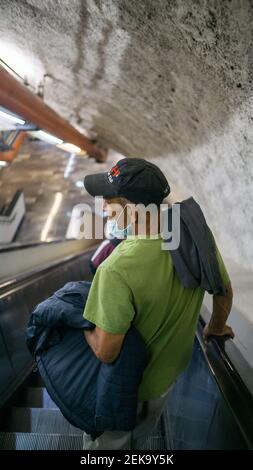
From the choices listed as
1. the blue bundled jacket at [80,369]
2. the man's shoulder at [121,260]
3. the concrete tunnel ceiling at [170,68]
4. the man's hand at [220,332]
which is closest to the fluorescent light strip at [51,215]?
the concrete tunnel ceiling at [170,68]

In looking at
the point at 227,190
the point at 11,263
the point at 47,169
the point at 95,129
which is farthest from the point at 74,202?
the point at 227,190

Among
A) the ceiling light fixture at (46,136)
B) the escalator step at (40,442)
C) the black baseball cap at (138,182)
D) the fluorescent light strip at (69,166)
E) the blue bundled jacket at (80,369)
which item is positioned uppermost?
the fluorescent light strip at (69,166)

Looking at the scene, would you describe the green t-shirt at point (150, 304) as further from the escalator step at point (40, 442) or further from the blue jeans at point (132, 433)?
the escalator step at point (40, 442)

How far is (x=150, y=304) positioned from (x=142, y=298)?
0.05 m

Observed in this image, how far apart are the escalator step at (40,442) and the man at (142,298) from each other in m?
0.71

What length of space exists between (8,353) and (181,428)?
4.41ft

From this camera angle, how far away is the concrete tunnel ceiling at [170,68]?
1.79 meters

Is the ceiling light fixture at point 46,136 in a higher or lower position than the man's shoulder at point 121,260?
higher

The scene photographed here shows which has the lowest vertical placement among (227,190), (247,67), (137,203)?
(137,203)

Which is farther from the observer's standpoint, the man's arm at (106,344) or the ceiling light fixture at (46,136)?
the ceiling light fixture at (46,136)

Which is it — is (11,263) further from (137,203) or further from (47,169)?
(47,169)

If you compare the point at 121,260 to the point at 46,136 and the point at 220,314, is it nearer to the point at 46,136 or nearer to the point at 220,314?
the point at 220,314

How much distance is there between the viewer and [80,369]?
4.17 ft

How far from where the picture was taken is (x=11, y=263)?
4352 millimetres
